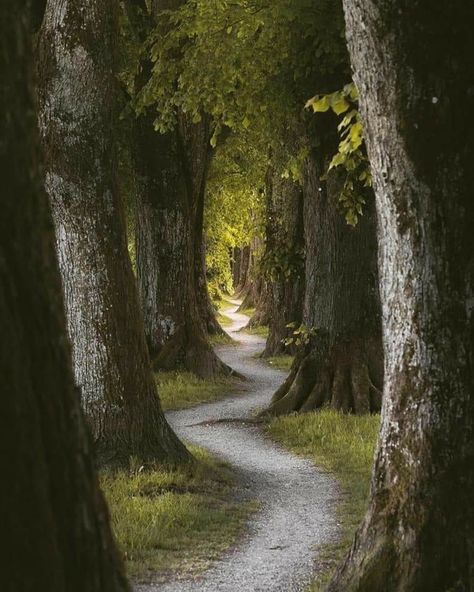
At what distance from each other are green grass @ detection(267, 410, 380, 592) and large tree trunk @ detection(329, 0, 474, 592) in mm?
2755

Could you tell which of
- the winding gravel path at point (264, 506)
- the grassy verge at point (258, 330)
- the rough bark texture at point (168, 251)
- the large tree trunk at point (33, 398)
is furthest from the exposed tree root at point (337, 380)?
the grassy verge at point (258, 330)

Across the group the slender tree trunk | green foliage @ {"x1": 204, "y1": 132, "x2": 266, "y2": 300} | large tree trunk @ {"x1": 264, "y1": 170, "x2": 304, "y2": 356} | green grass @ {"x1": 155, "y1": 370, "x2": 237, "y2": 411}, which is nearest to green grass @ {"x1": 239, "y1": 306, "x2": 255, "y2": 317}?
green foliage @ {"x1": 204, "y1": 132, "x2": 266, "y2": 300}

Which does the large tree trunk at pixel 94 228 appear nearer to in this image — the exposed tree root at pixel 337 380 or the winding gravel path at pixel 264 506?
the winding gravel path at pixel 264 506

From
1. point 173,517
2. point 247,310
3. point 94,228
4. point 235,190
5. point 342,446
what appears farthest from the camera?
point 247,310

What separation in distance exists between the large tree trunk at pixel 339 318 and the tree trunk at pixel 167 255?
431 centimetres

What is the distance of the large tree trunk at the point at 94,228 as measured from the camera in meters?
9.92

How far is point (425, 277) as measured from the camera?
17.8ft

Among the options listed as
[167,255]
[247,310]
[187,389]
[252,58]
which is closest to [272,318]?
[167,255]

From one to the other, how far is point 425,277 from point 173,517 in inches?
155

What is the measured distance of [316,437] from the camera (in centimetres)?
1276

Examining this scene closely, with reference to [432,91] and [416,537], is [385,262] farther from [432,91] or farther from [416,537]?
[416,537]

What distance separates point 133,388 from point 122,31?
10.8 meters

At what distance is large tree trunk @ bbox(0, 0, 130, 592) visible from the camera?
2381 mm

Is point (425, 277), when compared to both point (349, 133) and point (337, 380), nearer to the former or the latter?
point (349, 133)
